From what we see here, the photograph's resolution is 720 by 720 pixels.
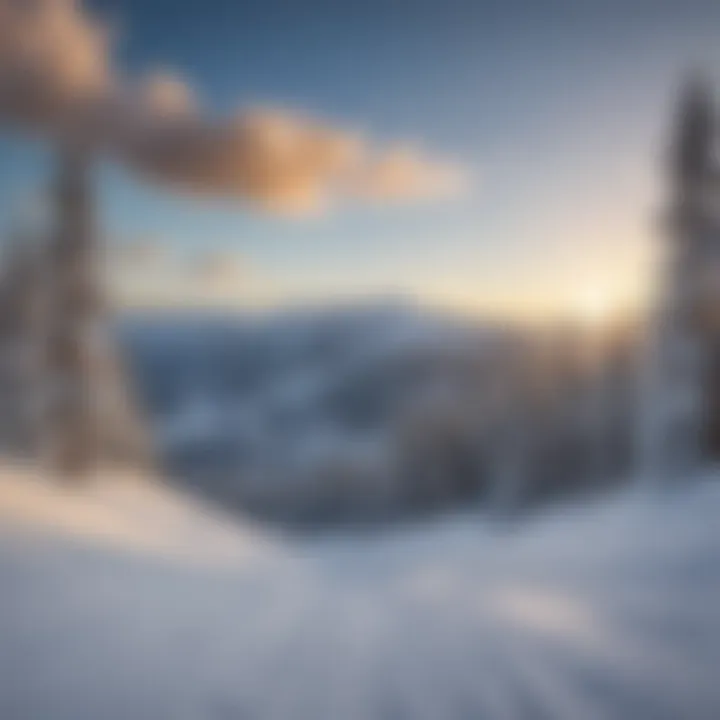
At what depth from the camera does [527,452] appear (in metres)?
1.53

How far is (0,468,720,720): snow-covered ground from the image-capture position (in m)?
1.27

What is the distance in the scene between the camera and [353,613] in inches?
57.6

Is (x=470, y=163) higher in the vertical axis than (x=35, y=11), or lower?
lower

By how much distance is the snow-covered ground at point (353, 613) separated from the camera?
50.1 inches

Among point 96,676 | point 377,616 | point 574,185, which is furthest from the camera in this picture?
point 574,185

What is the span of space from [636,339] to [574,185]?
0.33m

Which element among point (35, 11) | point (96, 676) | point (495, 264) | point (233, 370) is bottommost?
point (96, 676)

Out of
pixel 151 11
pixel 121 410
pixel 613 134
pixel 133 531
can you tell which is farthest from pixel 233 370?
pixel 613 134

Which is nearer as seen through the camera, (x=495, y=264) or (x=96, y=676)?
(x=96, y=676)

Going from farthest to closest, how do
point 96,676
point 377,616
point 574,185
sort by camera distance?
point 574,185 → point 377,616 → point 96,676

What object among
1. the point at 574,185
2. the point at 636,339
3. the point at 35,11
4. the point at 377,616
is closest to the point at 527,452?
the point at 636,339

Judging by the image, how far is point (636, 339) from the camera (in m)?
1.50

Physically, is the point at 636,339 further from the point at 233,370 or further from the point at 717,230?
the point at 233,370

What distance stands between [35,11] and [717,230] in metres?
1.38
